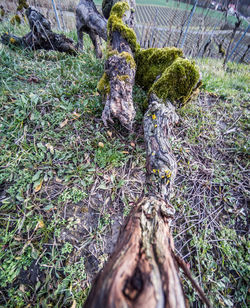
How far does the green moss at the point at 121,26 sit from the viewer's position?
9.40 ft

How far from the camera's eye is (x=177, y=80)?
244 centimetres

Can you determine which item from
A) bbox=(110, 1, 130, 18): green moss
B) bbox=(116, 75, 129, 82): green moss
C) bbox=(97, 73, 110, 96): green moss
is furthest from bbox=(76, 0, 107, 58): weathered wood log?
bbox=(116, 75, 129, 82): green moss

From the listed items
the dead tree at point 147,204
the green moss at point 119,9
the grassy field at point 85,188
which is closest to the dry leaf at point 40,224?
the grassy field at point 85,188

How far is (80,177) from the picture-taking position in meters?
2.07

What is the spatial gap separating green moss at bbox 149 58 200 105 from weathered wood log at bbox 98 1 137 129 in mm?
500

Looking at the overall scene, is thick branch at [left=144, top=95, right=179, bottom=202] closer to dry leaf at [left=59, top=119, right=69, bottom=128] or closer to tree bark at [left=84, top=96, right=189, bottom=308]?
tree bark at [left=84, top=96, right=189, bottom=308]

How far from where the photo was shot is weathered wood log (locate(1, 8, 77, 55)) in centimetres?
323

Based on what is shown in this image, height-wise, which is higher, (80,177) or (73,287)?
(80,177)

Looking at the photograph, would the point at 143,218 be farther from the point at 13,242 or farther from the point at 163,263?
the point at 13,242

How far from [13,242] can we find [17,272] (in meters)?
0.28

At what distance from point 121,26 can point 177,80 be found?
1587 mm

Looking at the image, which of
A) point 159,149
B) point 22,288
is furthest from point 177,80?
point 22,288

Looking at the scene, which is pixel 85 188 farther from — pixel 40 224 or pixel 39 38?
pixel 39 38

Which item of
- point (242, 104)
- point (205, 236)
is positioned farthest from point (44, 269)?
point (242, 104)
